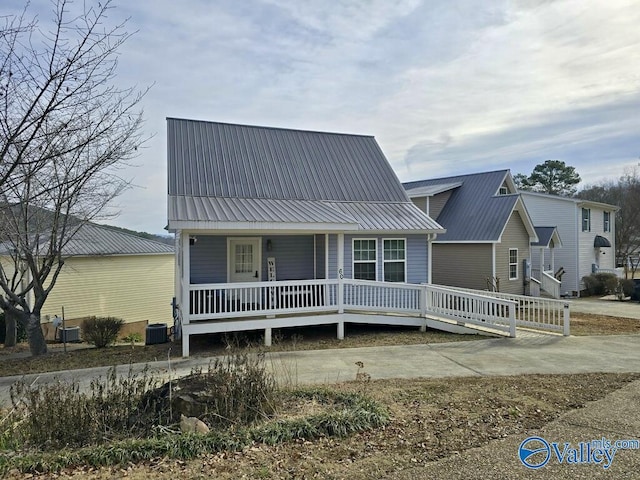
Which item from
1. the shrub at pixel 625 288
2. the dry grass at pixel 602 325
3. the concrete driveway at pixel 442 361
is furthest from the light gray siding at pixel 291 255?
the shrub at pixel 625 288

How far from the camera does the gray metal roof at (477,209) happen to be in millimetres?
19984

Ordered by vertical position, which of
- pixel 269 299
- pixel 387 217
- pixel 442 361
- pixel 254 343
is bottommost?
pixel 254 343

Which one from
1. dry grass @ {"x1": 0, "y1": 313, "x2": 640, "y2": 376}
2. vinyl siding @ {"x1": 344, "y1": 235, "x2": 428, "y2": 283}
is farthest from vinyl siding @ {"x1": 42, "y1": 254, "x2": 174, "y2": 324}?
vinyl siding @ {"x1": 344, "y1": 235, "x2": 428, "y2": 283}

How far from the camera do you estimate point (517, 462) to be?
13.4ft

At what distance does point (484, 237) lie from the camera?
1978 cm

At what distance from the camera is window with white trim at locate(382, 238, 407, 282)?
44.2 feet

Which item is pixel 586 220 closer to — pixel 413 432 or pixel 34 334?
pixel 413 432

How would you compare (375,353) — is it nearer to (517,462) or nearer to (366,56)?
(517,462)

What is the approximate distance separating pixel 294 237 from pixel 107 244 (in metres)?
13.3

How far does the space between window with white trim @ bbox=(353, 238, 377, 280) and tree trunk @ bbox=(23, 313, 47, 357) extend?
8878 mm

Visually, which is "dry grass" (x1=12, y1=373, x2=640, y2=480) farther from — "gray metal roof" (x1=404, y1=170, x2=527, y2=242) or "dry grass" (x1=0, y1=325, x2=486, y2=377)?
"gray metal roof" (x1=404, y1=170, x2=527, y2=242)

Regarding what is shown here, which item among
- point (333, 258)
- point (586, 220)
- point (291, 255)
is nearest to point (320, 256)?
point (333, 258)

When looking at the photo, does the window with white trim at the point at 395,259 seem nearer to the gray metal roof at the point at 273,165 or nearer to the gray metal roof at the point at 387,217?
the gray metal roof at the point at 387,217

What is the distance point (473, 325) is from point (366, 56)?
813 centimetres
